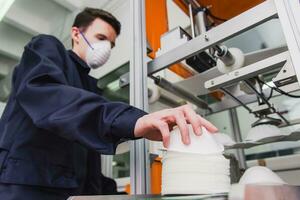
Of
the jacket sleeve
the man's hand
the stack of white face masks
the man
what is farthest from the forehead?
the stack of white face masks

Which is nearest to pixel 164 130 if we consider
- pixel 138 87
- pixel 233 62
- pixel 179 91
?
pixel 138 87

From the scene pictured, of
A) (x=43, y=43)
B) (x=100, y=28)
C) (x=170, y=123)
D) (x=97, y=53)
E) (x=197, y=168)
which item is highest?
(x=100, y=28)

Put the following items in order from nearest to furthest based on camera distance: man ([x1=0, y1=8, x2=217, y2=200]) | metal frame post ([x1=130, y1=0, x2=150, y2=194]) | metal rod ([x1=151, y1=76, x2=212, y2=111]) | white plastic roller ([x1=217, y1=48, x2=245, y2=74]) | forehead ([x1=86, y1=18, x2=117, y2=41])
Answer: man ([x1=0, y1=8, x2=217, y2=200]), metal frame post ([x1=130, y1=0, x2=150, y2=194]), white plastic roller ([x1=217, y1=48, x2=245, y2=74]), metal rod ([x1=151, y1=76, x2=212, y2=111]), forehead ([x1=86, y1=18, x2=117, y2=41])

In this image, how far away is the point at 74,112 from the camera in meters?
0.57

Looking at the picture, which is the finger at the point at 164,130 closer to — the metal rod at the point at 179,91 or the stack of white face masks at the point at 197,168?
the stack of white face masks at the point at 197,168

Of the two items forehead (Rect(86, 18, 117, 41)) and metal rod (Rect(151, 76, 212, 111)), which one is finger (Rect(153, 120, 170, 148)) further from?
forehead (Rect(86, 18, 117, 41))

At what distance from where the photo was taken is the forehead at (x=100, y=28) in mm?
1145

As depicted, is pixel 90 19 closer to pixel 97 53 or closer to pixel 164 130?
pixel 97 53

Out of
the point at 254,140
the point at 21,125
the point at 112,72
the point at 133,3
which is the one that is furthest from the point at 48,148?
the point at 112,72

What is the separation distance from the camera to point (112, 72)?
2.57 m

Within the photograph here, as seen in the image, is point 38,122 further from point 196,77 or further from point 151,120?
point 196,77

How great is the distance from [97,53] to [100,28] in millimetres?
140

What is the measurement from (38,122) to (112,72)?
6.58 ft

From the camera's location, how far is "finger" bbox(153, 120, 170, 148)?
48 centimetres
